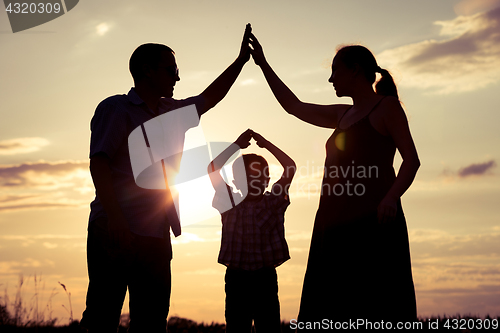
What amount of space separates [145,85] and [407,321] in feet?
8.67

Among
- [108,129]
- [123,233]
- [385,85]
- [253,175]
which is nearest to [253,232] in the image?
[253,175]

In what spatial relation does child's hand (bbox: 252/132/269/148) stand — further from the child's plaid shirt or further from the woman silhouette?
the woman silhouette

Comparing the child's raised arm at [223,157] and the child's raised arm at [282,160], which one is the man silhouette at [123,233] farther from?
the child's raised arm at [282,160]

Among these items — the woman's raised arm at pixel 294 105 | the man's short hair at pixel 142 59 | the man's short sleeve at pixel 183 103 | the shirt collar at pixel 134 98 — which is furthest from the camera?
the woman's raised arm at pixel 294 105

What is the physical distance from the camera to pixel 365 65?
170 inches

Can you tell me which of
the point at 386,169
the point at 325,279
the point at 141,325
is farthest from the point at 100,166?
the point at 386,169

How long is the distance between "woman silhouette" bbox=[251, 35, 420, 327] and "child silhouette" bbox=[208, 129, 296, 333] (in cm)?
153

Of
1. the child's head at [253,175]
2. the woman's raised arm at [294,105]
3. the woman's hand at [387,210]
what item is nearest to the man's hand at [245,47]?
the woman's raised arm at [294,105]

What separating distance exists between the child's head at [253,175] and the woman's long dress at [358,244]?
1770mm

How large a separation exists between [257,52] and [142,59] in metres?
1.60

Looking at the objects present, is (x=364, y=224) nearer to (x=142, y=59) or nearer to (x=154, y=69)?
(x=154, y=69)

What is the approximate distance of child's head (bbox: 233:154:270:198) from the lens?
19.1 ft

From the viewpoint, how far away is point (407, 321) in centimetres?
376

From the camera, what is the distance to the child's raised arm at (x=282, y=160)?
19.5 feet
